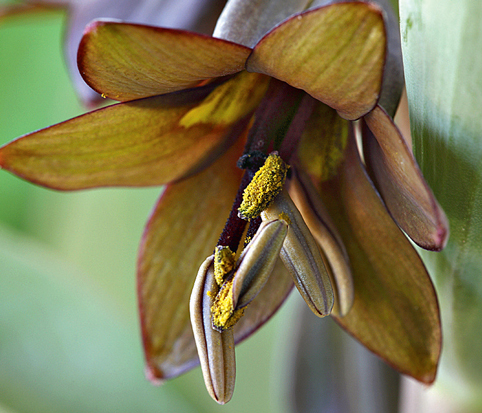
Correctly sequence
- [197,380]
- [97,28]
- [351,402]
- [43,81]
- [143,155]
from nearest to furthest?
[97,28]
[143,155]
[351,402]
[197,380]
[43,81]

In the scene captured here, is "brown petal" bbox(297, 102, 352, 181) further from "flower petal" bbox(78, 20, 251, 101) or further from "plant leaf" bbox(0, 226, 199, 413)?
"plant leaf" bbox(0, 226, 199, 413)

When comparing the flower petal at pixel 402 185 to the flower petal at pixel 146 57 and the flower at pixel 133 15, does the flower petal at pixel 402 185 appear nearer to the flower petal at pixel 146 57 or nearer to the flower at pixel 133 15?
the flower petal at pixel 146 57

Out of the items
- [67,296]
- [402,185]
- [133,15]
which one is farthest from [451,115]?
[67,296]

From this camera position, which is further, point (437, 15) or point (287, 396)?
point (287, 396)

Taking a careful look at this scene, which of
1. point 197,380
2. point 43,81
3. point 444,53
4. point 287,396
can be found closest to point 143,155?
point 444,53

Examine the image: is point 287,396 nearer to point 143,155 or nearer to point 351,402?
point 351,402

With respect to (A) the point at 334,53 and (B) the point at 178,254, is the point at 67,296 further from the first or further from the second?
(A) the point at 334,53

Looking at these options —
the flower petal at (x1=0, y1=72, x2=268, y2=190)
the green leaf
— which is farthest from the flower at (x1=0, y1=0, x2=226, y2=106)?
the green leaf
